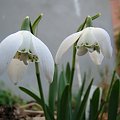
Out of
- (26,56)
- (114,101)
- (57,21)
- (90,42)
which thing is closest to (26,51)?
(26,56)

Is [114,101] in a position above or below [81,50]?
below

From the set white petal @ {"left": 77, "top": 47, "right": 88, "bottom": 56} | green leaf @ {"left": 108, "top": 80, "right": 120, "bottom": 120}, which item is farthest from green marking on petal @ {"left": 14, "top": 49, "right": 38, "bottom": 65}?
green leaf @ {"left": 108, "top": 80, "right": 120, "bottom": 120}

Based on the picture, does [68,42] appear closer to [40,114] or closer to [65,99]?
[65,99]

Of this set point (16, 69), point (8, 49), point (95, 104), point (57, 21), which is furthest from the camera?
point (57, 21)

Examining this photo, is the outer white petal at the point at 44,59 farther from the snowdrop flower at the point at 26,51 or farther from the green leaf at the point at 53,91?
the green leaf at the point at 53,91

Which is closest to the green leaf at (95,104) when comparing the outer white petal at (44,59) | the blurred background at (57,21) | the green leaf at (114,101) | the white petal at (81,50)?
the green leaf at (114,101)

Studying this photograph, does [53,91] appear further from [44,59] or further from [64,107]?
[44,59]

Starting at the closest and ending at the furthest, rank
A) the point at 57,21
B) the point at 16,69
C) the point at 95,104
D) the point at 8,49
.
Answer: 1. the point at 8,49
2. the point at 16,69
3. the point at 95,104
4. the point at 57,21
